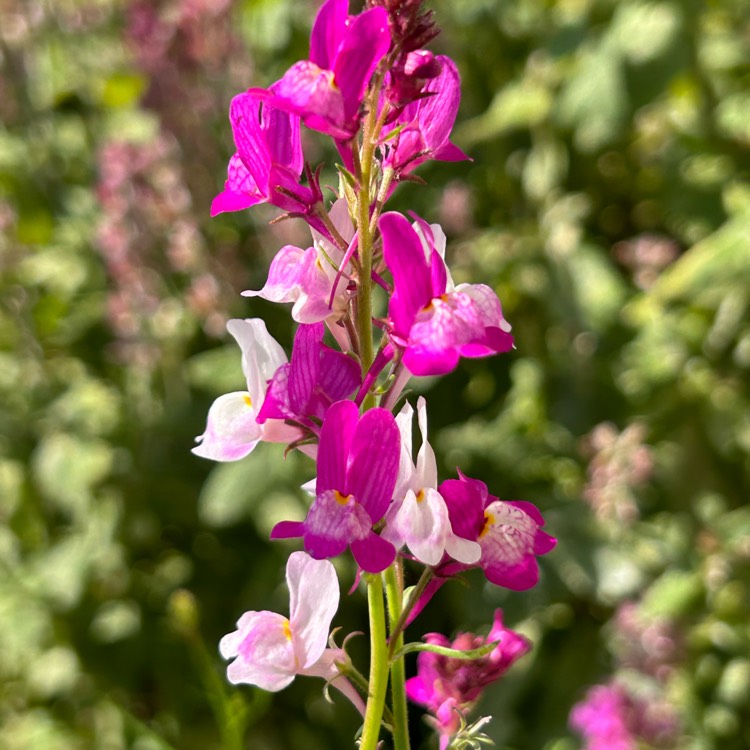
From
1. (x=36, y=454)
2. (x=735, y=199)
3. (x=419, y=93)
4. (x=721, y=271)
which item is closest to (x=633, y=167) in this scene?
(x=735, y=199)

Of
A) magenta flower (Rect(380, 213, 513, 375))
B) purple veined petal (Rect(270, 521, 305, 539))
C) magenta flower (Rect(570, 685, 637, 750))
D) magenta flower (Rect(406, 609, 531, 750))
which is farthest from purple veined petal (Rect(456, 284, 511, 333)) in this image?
magenta flower (Rect(570, 685, 637, 750))

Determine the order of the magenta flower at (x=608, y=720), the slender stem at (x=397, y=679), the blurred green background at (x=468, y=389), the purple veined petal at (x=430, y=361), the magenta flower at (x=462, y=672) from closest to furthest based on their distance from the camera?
the purple veined petal at (x=430, y=361)
the slender stem at (x=397, y=679)
the magenta flower at (x=462, y=672)
the magenta flower at (x=608, y=720)
the blurred green background at (x=468, y=389)

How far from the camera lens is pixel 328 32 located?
2.75ft

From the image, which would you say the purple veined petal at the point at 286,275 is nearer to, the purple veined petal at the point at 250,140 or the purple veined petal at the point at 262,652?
the purple veined petal at the point at 250,140

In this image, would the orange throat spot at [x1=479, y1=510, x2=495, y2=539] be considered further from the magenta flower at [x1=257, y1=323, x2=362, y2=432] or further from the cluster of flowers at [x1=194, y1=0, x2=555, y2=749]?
the magenta flower at [x1=257, y1=323, x2=362, y2=432]

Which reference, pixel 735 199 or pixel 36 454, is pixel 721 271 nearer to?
pixel 735 199

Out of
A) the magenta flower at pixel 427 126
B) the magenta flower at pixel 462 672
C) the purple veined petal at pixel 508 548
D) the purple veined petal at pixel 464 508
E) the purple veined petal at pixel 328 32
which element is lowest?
the magenta flower at pixel 462 672

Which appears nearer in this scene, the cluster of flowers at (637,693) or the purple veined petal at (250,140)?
the purple veined petal at (250,140)

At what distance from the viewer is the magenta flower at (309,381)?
2.83ft

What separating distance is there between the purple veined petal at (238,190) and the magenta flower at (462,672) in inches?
17.0

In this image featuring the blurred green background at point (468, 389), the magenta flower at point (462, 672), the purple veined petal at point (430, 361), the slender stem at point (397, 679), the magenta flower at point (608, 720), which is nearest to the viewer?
the purple veined petal at point (430, 361)

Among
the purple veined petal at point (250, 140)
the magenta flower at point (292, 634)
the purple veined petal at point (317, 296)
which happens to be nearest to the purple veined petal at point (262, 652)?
the magenta flower at point (292, 634)

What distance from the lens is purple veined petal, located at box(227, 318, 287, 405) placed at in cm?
93

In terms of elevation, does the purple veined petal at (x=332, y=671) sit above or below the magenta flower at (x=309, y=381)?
below
